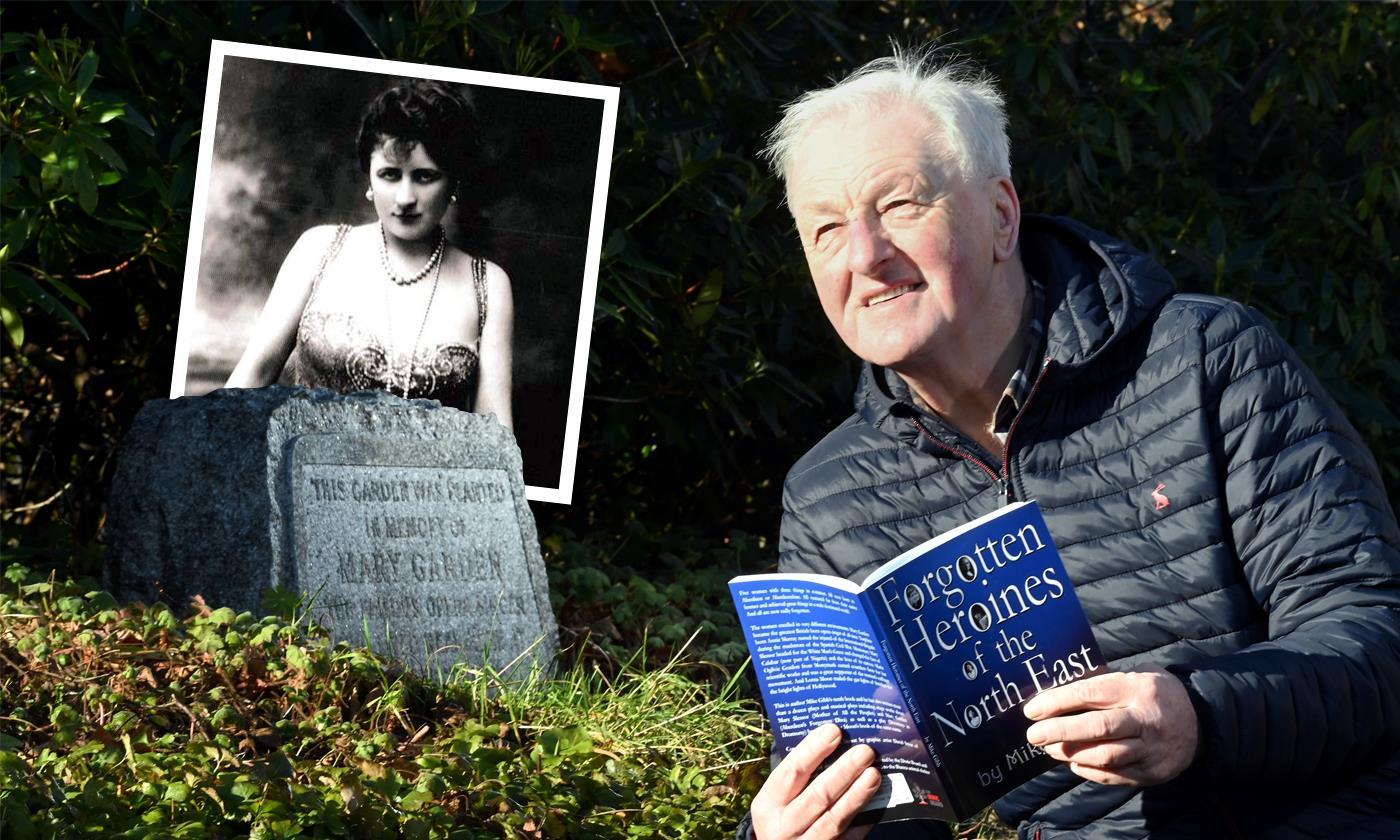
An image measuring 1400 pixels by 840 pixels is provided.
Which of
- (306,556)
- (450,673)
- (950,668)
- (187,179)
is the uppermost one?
(187,179)

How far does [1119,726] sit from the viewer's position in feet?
6.09

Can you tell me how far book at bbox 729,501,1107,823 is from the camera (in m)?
1.91

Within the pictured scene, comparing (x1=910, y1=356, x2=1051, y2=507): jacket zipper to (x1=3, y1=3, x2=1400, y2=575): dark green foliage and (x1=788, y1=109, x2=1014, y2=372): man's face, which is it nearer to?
(x1=788, y1=109, x2=1014, y2=372): man's face

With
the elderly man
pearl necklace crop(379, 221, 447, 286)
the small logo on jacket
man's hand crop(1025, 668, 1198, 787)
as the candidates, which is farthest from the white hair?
pearl necklace crop(379, 221, 447, 286)

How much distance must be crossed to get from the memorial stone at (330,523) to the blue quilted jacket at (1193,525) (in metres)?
2.29

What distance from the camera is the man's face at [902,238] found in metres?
2.42

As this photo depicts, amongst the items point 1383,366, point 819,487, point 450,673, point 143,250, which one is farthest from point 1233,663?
point 1383,366

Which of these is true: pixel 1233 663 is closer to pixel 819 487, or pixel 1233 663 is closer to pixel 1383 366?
pixel 819 487

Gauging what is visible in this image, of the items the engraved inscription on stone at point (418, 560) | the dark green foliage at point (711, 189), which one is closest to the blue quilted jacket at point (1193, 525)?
the engraved inscription on stone at point (418, 560)

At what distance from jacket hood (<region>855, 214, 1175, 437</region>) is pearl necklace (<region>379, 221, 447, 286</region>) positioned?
8.80 ft

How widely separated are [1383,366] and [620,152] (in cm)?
371

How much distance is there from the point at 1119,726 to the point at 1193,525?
0.53 m

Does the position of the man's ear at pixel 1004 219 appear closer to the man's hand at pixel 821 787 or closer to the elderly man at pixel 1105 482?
the elderly man at pixel 1105 482

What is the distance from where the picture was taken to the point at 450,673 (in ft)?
14.4
